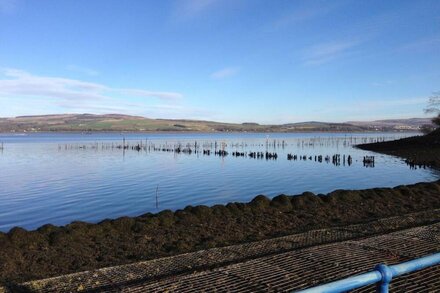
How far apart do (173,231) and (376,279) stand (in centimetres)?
1110

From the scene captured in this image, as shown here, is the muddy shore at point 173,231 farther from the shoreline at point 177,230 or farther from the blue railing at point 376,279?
the blue railing at point 376,279

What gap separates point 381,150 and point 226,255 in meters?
88.0

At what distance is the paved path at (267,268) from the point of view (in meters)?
7.04

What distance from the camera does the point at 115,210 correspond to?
75.6 ft

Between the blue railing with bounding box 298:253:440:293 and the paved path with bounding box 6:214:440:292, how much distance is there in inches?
119

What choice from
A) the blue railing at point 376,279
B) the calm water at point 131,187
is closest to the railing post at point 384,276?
the blue railing at point 376,279

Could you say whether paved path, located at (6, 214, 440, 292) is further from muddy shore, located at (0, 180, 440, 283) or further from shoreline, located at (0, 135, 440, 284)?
muddy shore, located at (0, 180, 440, 283)

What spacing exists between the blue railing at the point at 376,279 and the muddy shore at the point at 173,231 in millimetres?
7868

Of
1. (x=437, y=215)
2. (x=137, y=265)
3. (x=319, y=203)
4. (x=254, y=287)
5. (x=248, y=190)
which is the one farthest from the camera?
(x=248, y=190)

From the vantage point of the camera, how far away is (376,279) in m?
3.48

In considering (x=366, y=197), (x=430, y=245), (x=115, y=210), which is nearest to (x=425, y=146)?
(x=366, y=197)

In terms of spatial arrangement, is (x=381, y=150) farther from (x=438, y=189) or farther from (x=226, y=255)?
(x=226, y=255)

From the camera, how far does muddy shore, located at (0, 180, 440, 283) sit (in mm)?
10891

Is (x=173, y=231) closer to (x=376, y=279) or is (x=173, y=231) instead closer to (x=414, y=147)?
(x=376, y=279)
